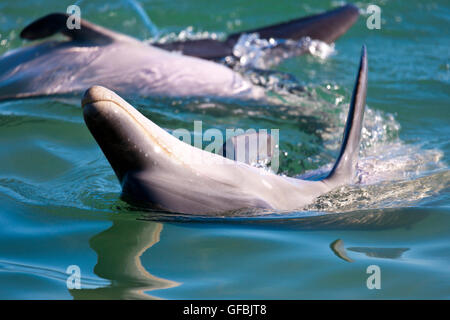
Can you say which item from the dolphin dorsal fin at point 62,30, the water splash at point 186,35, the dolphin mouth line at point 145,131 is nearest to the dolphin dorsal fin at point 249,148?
the dolphin mouth line at point 145,131

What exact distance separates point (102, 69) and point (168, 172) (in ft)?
11.5

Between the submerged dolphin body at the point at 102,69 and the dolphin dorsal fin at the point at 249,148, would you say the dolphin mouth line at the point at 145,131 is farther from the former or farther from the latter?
the submerged dolphin body at the point at 102,69

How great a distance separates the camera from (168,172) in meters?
3.46

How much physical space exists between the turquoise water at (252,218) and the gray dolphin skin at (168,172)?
0.13 meters

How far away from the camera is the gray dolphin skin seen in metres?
3.25

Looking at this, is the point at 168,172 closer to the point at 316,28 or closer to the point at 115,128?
the point at 115,128

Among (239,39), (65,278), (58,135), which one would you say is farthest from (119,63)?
(65,278)

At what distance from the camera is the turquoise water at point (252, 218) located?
3236 mm

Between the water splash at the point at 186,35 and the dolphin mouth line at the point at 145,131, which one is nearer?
the dolphin mouth line at the point at 145,131
